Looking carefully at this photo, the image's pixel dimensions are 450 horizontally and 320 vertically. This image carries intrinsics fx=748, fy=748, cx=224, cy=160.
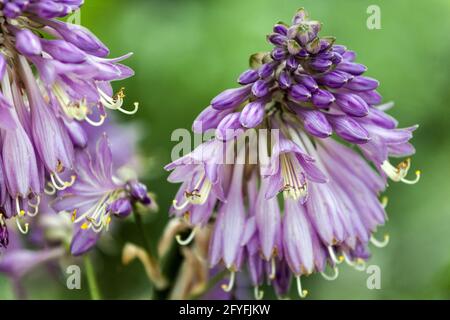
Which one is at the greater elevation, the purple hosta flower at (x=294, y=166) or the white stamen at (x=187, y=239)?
the purple hosta flower at (x=294, y=166)

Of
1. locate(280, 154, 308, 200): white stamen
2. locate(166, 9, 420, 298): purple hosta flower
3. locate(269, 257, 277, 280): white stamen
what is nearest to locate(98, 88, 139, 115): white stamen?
locate(166, 9, 420, 298): purple hosta flower

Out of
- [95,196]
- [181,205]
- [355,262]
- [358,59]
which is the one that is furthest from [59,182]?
[358,59]

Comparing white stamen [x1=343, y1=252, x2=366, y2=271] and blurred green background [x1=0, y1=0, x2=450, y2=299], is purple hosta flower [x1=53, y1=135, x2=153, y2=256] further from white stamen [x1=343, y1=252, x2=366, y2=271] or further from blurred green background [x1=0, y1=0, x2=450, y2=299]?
blurred green background [x1=0, y1=0, x2=450, y2=299]

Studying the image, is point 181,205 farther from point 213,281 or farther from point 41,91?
point 41,91

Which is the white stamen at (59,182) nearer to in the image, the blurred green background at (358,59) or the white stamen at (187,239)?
the white stamen at (187,239)

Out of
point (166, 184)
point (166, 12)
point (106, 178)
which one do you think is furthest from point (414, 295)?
point (166, 12)

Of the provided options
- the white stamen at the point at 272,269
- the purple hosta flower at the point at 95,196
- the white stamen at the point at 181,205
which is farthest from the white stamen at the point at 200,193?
the white stamen at the point at 272,269
